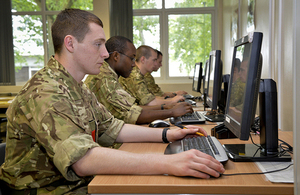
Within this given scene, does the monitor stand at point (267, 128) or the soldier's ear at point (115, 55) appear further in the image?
the soldier's ear at point (115, 55)

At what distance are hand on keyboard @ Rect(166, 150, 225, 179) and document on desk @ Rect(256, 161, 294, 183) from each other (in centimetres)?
14

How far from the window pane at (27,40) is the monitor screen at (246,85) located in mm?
5649

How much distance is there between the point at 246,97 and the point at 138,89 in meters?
2.28

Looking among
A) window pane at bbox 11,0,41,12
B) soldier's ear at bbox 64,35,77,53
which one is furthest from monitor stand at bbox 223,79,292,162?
window pane at bbox 11,0,41,12

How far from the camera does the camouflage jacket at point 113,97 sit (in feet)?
6.12

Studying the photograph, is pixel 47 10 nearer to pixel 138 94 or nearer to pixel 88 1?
pixel 88 1

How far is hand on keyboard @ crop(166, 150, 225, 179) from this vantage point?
2.72ft

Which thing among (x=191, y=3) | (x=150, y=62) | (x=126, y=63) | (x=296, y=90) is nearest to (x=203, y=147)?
(x=296, y=90)

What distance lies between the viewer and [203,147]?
1038 mm

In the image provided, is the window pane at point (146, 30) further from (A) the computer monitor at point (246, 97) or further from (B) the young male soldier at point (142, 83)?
(A) the computer monitor at point (246, 97)

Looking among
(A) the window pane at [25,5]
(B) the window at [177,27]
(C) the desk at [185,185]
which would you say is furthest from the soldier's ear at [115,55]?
(A) the window pane at [25,5]

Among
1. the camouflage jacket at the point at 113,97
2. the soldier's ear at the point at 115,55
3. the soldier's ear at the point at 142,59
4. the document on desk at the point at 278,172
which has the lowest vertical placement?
the document on desk at the point at 278,172

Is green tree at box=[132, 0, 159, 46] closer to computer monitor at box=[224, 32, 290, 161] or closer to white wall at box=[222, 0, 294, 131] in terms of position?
white wall at box=[222, 0, 294, 131]

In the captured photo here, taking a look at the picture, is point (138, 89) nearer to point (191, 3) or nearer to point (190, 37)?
point (190, 37)
